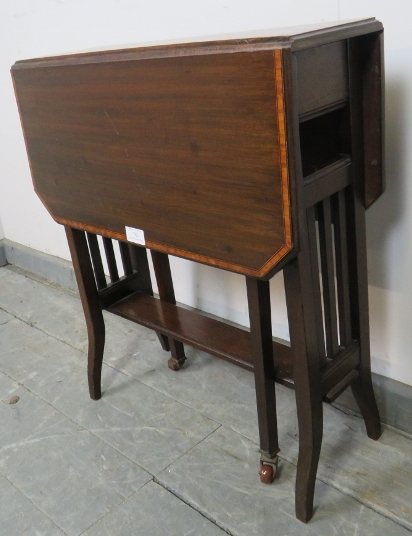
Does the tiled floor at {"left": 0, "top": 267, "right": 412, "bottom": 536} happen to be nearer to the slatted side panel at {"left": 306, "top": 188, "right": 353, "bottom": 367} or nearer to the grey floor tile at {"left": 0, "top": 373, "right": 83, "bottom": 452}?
the grey floor tile at {"left": 0, "top": 373, "right": 83, "bottom": 452}

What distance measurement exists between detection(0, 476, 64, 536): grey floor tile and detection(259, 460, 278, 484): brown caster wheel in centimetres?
53

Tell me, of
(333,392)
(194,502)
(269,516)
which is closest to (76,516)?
(194,502)

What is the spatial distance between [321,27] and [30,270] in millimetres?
2380

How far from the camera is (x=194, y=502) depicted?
4.98ft

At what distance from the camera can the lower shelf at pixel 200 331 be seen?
59.2 inches

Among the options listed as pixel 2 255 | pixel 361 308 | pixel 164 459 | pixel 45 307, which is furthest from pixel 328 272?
pixel 2 255

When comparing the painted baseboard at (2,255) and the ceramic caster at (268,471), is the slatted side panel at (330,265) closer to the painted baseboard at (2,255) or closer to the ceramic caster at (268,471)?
the ceramic caster at (268,471)

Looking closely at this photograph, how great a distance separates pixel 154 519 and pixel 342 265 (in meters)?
0.80

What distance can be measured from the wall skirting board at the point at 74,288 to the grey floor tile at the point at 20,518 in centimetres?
92

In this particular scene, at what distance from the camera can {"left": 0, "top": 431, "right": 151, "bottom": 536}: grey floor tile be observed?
154cm

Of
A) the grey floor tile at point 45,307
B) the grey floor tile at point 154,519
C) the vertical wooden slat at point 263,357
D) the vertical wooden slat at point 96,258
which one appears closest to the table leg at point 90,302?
the vertical wooden slat at point 96,258

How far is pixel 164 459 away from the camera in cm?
168

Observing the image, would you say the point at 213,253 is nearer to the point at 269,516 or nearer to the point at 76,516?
the point at 269,516

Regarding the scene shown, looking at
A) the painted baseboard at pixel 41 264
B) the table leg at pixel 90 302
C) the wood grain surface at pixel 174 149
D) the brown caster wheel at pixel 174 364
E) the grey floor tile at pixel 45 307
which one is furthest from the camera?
the painted baseboard at pixel 41 264
